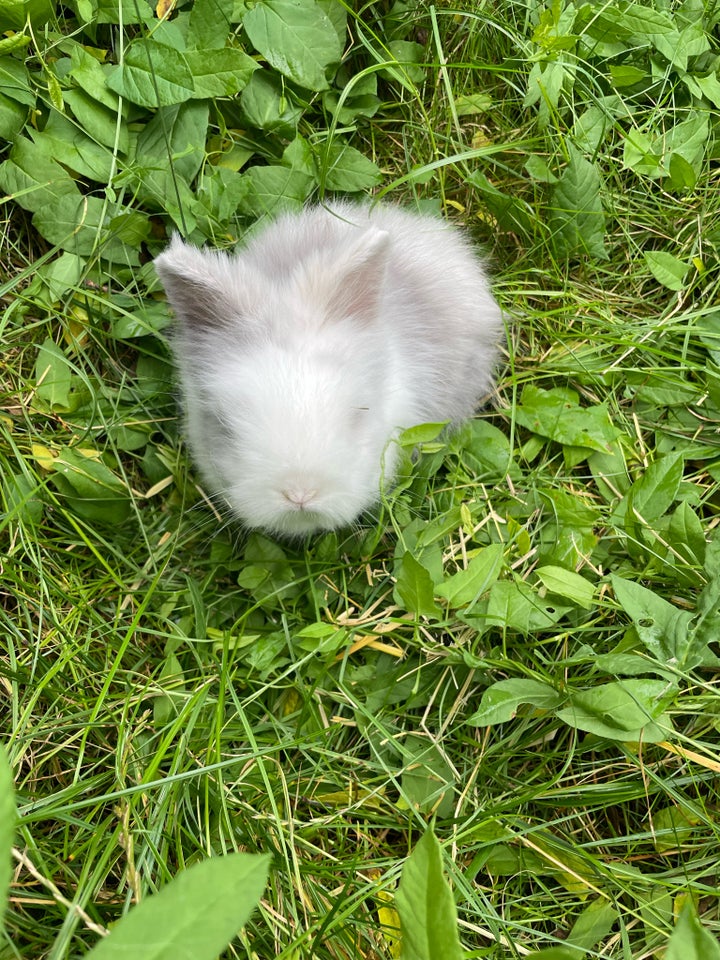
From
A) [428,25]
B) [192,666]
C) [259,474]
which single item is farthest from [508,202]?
[192,666]

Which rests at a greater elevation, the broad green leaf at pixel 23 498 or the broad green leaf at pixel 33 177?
the broad green leaf at pixel 33 177

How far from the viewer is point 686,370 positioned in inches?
125

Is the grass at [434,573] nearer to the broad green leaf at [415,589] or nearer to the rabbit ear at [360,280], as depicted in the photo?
the broad green leaf at [415,589]

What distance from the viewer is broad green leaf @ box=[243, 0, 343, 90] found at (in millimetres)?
2920

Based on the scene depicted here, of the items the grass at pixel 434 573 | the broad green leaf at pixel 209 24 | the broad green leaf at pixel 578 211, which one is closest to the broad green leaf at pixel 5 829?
the grass at pixel 434 573

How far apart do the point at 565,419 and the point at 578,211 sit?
33.4 inches

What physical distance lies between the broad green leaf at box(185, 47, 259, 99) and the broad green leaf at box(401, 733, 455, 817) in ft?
8.41

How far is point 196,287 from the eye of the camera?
7.67 feet

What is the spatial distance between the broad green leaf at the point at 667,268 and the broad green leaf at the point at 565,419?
62cm

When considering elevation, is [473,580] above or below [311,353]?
below

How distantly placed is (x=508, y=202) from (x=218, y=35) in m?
1.30

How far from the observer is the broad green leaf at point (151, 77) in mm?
2869

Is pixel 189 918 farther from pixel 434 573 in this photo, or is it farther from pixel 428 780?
pixel 434 573

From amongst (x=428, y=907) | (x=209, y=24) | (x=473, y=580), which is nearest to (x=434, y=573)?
(x=473, y=580)
